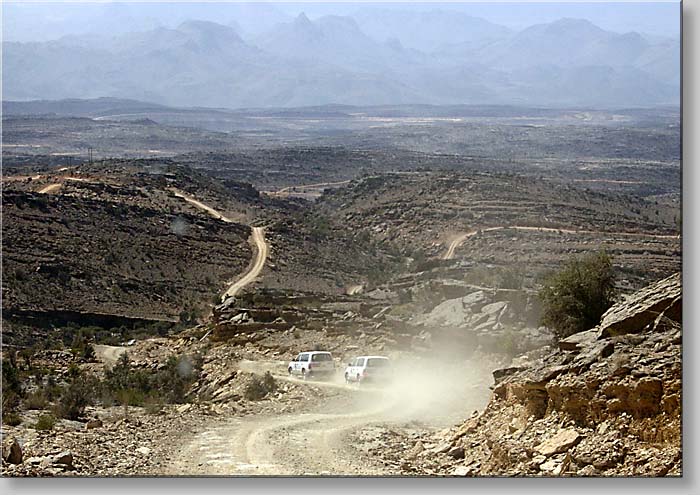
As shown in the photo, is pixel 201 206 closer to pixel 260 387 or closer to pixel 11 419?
pixel 260 387

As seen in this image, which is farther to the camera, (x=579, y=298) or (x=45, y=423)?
(x=579, y=298)

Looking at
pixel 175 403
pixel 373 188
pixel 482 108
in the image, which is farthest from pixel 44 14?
pixel 482 108

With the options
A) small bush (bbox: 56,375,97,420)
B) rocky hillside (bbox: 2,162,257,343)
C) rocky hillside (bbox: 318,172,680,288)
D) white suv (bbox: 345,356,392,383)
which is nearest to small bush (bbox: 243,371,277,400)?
white suv (bbox: 345,356,392,383)

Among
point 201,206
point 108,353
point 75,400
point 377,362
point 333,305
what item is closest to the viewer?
point 75,400

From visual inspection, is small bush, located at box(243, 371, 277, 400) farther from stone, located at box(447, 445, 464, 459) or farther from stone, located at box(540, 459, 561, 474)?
stone, located at box(540, 459, 561, 474)

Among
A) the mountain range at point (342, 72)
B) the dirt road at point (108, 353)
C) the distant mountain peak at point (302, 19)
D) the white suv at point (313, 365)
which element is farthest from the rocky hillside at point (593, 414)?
the mountain range at point (342, 72)

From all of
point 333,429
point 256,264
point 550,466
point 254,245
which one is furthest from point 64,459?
point 254,245

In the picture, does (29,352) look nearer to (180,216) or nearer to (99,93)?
(180,216)
